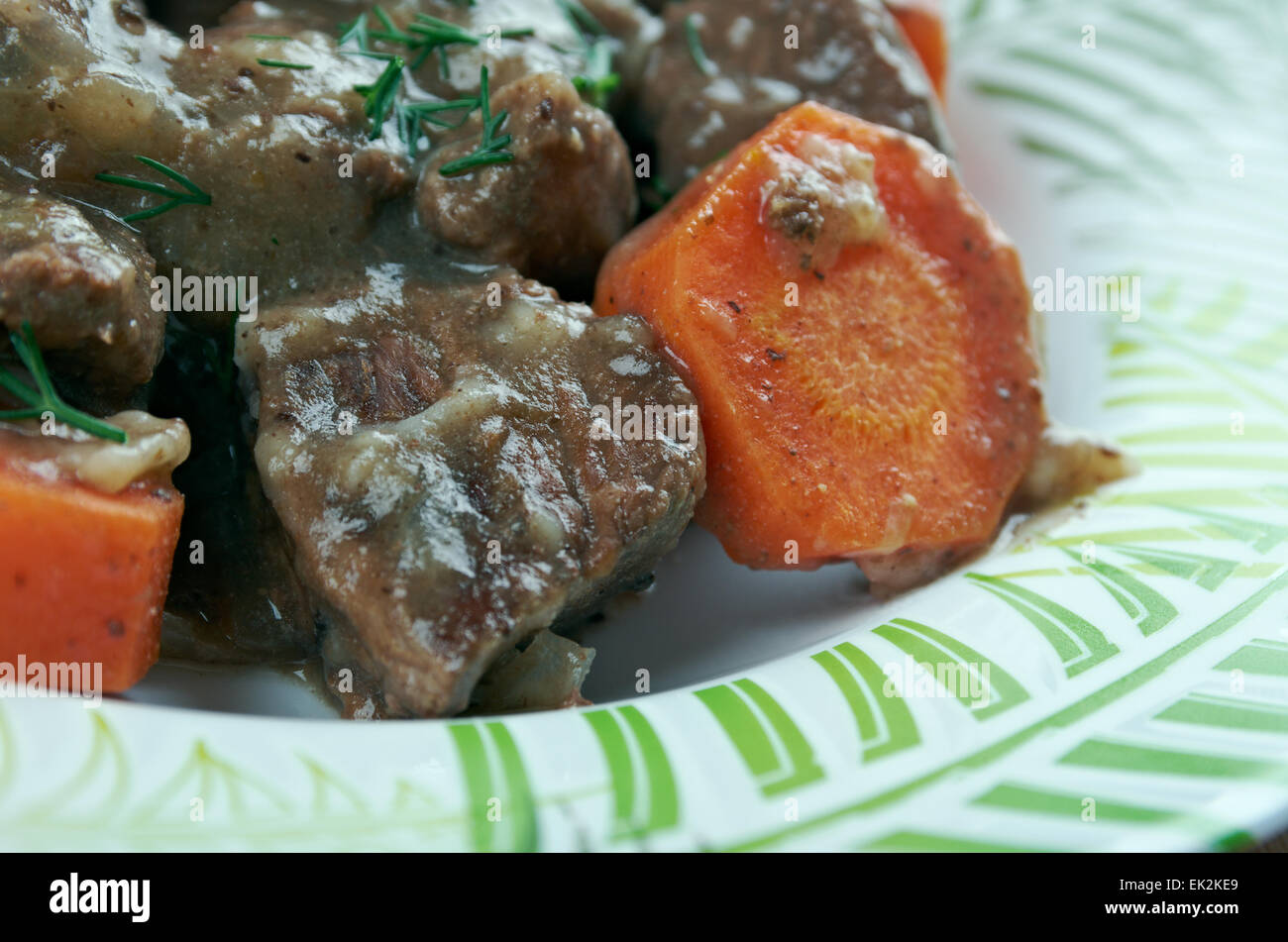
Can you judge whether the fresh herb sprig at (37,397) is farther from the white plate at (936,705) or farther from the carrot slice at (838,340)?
the carrot slice at (838,340)

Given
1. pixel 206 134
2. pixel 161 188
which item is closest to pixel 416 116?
pixel 206 134

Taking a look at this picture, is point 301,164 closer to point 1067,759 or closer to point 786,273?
point 786,273

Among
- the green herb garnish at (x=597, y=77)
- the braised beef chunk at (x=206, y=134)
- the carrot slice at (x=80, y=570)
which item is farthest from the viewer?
the green herb garnish at (x=597, y=77)
